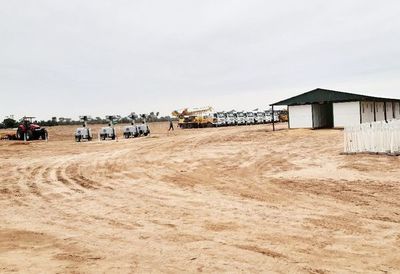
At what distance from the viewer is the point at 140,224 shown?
23.8 ft

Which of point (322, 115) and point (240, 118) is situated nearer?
point (322, 115)

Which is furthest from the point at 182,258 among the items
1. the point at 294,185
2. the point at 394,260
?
the point at 294,185

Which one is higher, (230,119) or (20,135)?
(230,119)

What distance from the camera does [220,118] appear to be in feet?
194

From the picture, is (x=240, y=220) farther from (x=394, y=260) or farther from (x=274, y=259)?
(x=394, y=260)

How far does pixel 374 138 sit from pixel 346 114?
18844 millimetres

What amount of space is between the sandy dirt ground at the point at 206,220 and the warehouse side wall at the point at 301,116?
72.3 feet

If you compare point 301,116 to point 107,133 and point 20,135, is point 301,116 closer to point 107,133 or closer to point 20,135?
point 107,133

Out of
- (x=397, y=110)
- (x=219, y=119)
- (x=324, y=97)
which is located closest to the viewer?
(x=324, y=97)

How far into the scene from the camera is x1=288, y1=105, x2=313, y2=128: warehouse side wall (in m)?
36.2

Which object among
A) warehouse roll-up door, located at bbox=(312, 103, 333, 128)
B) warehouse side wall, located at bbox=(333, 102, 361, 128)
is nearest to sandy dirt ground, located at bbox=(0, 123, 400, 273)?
warehouse side wall, located at bbox=(333, 102, 361, 128)

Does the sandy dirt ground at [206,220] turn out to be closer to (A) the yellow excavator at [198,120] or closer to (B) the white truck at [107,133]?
(B) the white truck at [107,133]

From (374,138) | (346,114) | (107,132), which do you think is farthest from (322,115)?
(374,138)

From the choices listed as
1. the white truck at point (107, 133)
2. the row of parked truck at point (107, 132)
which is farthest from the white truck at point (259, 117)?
the white truck at point (107, 133)
